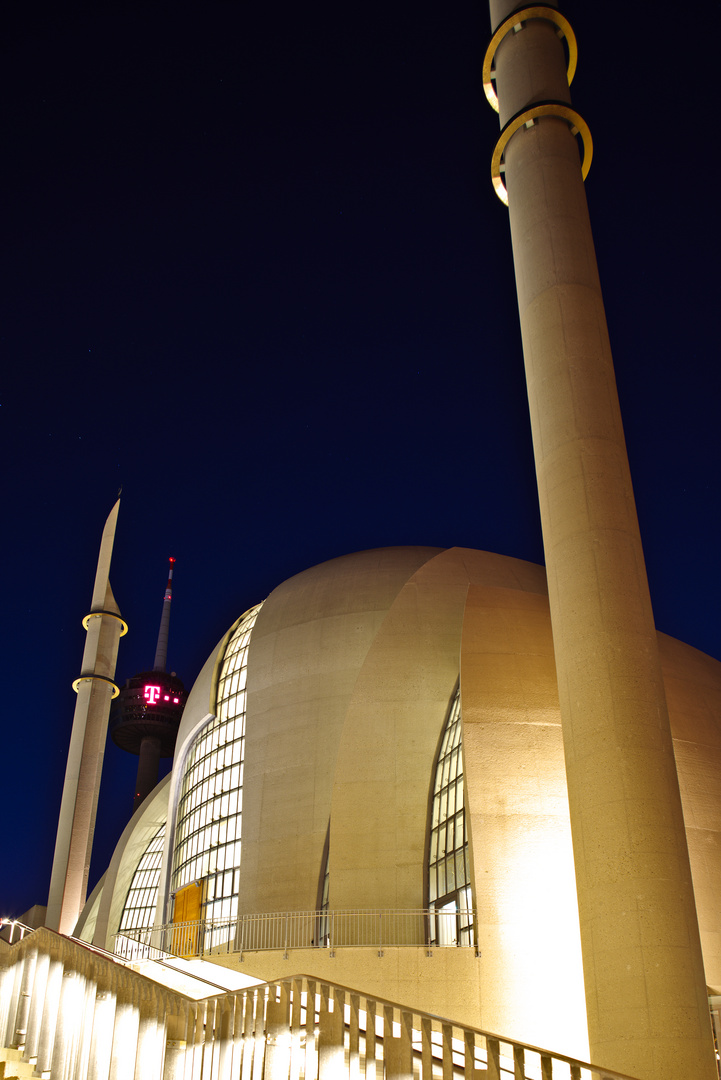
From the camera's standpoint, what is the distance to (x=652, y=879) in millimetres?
13438

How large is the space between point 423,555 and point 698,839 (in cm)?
1726

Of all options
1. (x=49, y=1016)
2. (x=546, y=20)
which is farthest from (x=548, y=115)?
(x=49, y=1016)

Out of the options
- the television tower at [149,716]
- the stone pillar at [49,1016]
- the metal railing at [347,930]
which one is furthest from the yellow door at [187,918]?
the television tower at [149,716]

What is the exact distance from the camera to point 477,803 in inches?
844

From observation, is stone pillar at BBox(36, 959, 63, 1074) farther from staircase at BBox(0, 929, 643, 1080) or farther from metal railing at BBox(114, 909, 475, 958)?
metal railing at BBox(114, 909, 475, 958)

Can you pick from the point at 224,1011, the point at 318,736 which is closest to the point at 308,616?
the point at 318,736

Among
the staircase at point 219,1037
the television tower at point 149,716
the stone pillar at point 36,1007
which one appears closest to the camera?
the staircase at point 219,1037

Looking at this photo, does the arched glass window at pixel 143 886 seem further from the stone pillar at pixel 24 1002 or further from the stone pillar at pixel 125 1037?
the stone pillar at pixel 125 1037

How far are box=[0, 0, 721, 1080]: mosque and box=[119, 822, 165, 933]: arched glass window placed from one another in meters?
10.0

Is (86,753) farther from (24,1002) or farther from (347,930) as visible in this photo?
(24,1002)

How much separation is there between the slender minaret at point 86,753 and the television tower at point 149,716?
3584 cm

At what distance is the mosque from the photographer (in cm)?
1154

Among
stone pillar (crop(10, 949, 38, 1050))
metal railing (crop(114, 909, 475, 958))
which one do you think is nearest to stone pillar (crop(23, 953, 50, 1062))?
stone pillar (crop(10, 949, 38, 1050))

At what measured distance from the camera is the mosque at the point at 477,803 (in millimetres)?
11539
